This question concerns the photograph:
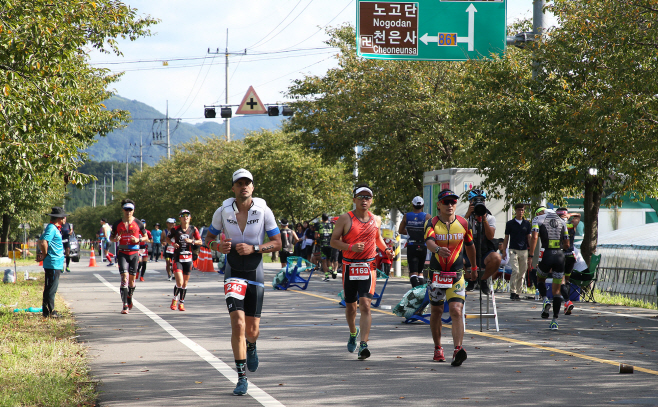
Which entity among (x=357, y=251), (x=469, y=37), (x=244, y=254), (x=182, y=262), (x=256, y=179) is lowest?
(x=182, y=262)

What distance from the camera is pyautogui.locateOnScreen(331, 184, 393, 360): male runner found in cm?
905

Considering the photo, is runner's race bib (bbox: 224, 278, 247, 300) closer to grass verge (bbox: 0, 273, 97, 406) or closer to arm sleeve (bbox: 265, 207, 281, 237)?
arm sleeve (bbox: 265, 207, 281, 237)

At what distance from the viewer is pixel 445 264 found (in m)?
8.48

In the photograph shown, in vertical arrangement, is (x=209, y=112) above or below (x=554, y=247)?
above

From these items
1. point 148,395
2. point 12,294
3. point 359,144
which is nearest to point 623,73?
point 148,395

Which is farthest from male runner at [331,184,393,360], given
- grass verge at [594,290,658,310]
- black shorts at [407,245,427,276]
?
grass verge at [594,290,658,310]

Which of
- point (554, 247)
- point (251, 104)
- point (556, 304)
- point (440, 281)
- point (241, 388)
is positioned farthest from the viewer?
point (251, 104)

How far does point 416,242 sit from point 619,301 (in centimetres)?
567

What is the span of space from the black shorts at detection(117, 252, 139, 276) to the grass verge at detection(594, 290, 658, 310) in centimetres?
1015

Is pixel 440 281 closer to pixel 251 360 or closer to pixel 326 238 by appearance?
pixel 251 360

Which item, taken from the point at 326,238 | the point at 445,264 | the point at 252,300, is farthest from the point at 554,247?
the point at 326,238

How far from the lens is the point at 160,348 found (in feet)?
31.2

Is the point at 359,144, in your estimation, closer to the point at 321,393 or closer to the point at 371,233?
the point at 371,233

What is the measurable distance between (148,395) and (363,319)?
9.31ft
